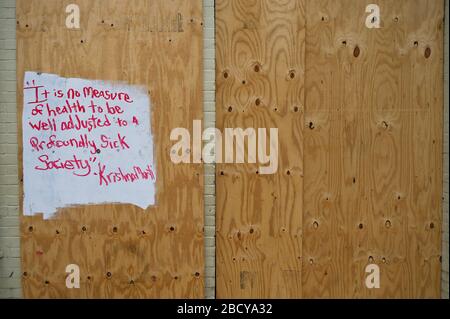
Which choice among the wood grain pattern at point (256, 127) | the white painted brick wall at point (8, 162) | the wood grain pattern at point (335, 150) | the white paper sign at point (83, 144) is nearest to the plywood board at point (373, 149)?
the wood grain pattern at point (335, 150)

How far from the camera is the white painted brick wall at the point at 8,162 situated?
3115 mm

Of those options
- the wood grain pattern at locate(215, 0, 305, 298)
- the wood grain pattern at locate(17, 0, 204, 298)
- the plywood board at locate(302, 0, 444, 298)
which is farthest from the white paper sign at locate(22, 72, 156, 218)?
the plywood board at locate(302, 0, 444, 298)

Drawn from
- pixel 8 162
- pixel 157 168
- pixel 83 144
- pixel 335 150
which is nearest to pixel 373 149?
pixel 335 150

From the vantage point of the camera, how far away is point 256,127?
3.24m

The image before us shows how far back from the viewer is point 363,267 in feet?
10.9

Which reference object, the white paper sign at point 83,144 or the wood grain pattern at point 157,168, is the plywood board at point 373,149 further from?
the white paper sign at point 83,144

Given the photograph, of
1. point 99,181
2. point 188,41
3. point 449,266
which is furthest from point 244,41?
point 449,266

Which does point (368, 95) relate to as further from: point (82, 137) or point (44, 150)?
point (44, 150)

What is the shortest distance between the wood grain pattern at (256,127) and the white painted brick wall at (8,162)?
1481 mm

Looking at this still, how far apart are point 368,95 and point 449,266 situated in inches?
55.7

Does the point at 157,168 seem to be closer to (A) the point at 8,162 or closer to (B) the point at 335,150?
(A) the point at 8,162

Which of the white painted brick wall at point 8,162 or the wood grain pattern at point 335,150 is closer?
the white painted brick wall at point 8,162

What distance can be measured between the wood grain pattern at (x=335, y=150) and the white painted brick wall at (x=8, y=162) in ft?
4.89

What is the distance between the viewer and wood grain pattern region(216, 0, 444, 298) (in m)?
3.22
